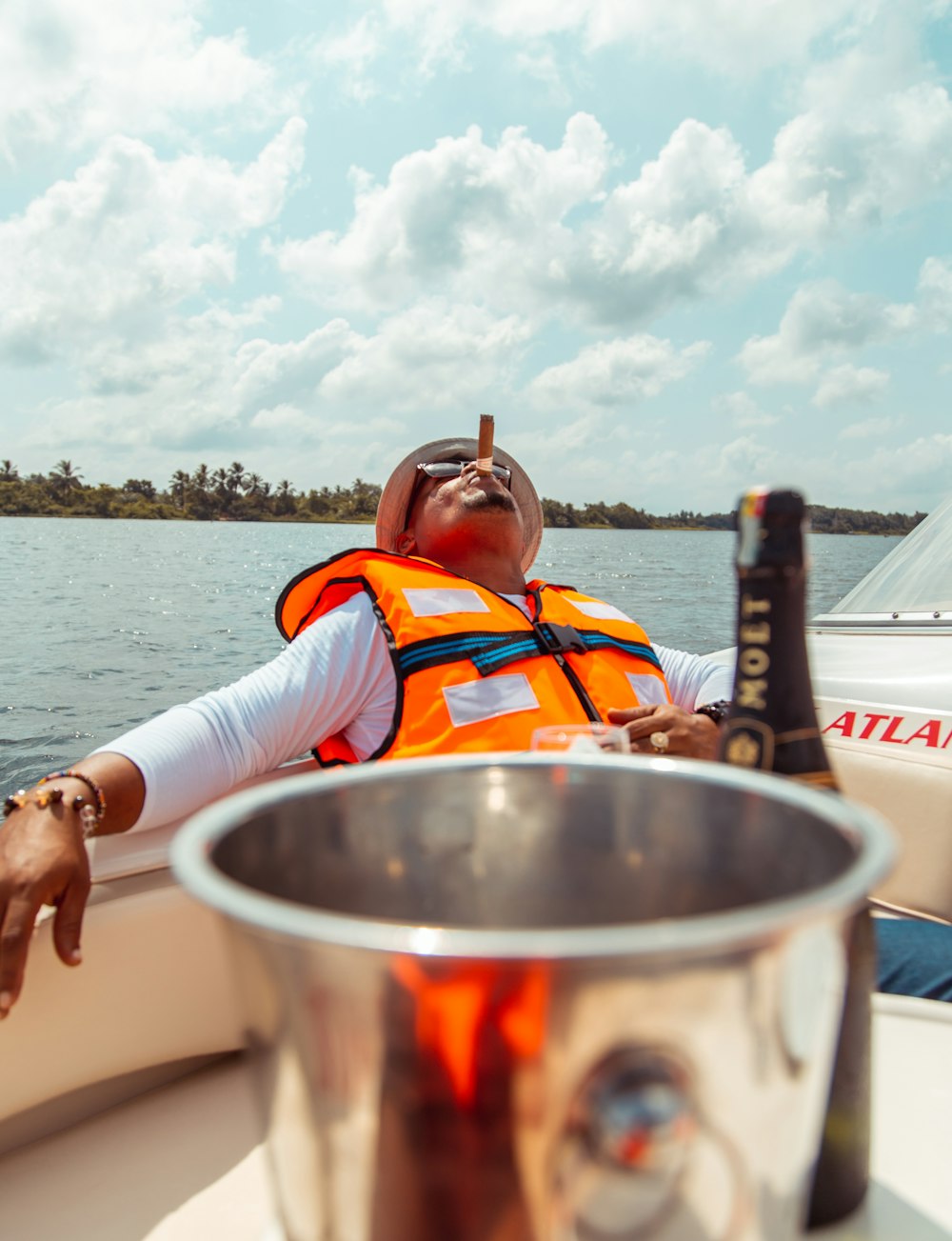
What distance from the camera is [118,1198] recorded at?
1202 mm

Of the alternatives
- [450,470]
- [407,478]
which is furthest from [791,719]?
[407,478]

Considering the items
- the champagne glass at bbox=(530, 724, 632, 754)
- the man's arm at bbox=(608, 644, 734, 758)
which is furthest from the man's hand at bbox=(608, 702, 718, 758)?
the champagne glass at bbox=(530, 724, 632, 754)

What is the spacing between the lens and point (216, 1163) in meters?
1.23

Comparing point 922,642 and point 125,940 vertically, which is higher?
point 922,642

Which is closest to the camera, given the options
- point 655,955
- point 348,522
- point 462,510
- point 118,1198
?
point 655,955

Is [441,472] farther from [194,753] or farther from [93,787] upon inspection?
[93,787]

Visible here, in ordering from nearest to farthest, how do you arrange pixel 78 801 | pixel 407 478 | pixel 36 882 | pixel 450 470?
pixel 36 882
pixel 78 801
pixel 450 470
pixel 407 478

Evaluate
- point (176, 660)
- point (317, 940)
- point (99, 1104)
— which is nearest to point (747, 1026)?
point (317, 940)

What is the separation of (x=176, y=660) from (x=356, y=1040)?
12928 mm

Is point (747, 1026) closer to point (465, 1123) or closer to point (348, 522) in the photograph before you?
point (465, 1123)

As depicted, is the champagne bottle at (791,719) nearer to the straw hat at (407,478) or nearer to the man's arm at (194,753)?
the man's arm at (194,753)

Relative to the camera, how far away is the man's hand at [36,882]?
1.19 m

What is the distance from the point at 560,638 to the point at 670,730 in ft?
1.35

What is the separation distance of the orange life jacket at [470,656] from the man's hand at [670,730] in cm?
13
